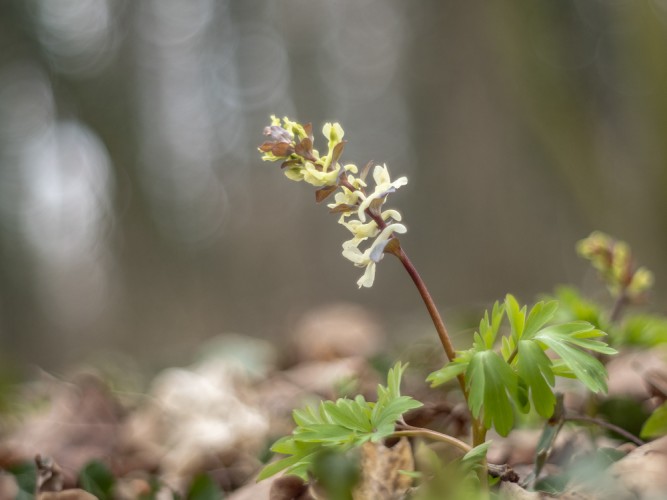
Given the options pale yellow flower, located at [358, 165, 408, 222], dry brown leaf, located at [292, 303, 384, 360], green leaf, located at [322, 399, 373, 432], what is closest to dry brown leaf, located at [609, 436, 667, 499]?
green leaf, located at [322, 399, 373, 432]

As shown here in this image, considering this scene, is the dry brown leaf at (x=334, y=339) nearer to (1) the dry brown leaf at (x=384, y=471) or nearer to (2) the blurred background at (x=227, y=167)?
(1) the dry brown leaf at (x=384, y=471)

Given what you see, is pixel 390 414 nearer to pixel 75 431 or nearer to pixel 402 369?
pixel 402 369

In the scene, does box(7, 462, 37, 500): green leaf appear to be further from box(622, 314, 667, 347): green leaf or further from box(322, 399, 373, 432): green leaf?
box(622, 314, 667, 347): green leaf

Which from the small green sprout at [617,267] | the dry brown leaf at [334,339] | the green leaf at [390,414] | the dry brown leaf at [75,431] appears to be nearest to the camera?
the green leaf at [390,414]

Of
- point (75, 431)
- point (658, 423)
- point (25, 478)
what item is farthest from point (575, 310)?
point (75, 431)

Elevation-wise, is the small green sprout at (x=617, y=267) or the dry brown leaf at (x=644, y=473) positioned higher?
the small green sprout at (x=617, y=267)

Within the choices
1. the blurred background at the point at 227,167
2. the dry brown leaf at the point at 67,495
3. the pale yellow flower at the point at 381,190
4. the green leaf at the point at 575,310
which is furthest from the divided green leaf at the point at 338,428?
the blurred background at the point at 227,167
